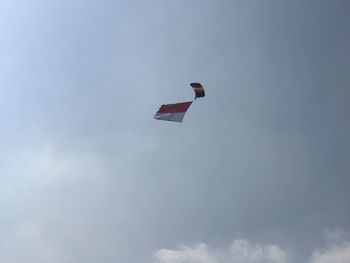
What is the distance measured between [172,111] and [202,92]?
618cm

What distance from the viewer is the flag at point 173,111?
3393 inches

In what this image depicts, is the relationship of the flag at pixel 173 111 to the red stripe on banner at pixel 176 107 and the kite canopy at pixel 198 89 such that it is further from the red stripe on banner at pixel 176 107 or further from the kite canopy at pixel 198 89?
the kite canopy at pixel 198 89

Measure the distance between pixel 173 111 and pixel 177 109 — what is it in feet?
2.64

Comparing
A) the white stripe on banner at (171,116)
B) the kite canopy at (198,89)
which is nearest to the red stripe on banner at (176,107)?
the white stripe on banner at (171,116)

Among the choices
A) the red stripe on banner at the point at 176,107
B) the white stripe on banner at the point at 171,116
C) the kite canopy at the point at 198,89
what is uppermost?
the kite canopy at the point at 198,89

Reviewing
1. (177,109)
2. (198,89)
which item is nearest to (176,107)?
(177,109)

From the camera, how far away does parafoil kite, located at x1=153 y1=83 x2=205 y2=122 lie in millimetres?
86375

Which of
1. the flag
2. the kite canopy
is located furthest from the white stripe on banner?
the kite canopy

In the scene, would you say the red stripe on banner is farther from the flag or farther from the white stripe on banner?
the white stripe on banner

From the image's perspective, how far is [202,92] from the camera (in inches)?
3435

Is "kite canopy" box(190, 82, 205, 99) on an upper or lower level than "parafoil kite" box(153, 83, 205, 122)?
upper

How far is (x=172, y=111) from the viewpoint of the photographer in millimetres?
87125

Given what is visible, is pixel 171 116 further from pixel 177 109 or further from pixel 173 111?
pixel 177 109

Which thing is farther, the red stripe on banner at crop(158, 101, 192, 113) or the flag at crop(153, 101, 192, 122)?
the red stripe on banner at crop(158, 101, 192, 113)
